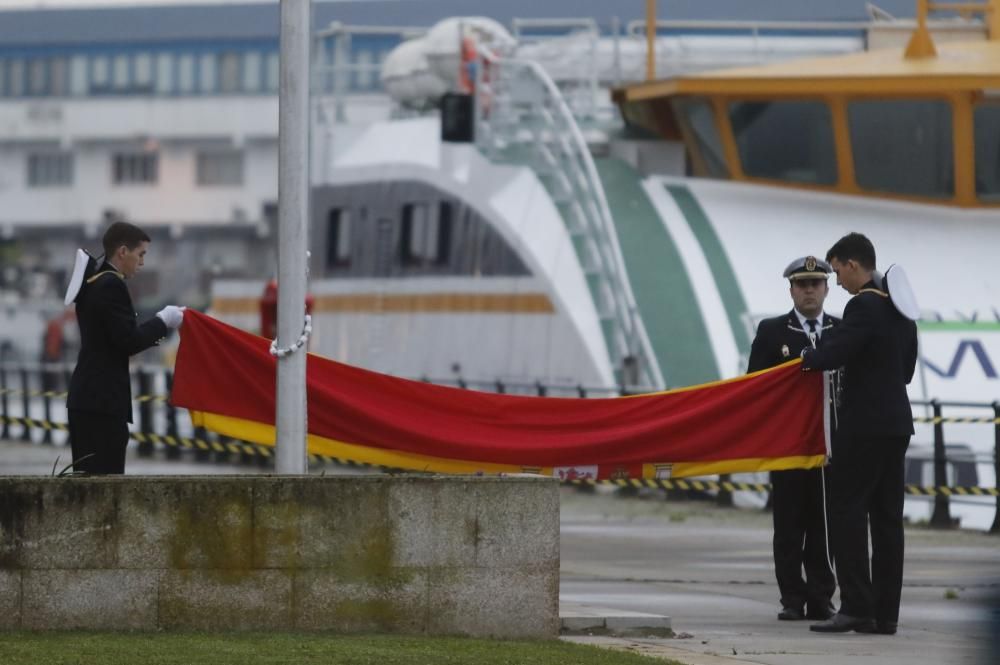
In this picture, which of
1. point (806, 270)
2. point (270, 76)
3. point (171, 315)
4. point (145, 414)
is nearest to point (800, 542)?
point (806, 270)

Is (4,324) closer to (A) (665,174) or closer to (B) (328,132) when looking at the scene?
(B) (328,132)

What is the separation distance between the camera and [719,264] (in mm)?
25531

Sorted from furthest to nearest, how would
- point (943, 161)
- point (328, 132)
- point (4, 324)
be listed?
1. point (4, 324)
2. point (328, 132)
3. point (943, 161)

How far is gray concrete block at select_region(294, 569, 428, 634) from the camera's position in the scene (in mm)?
11383

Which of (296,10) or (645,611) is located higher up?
(296,10)

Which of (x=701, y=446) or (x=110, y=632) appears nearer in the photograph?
(x=110, y=632)

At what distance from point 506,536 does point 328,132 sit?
2467 centimetres

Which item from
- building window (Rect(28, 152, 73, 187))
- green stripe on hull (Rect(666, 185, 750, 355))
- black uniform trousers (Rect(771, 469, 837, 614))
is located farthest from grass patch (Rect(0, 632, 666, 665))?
building window (Rect(28, 152, 73, 187))

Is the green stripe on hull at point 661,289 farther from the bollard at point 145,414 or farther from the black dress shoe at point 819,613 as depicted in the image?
the black dress shoe at point 819,613

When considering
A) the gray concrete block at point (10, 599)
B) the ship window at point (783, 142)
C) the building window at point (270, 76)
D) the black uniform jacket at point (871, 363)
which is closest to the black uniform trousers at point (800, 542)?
the black uniform jacket at point (871, 363)

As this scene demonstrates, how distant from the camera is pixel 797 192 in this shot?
26359mm

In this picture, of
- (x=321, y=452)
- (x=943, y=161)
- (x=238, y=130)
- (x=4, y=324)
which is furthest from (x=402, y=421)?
(x=238, y=130)

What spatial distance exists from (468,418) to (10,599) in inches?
124

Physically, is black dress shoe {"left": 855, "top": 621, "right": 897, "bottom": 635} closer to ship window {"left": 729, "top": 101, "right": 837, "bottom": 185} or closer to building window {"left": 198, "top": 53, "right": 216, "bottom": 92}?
ship window {"left": 729, "top": 101, "right": 837, "bottom": 185}
